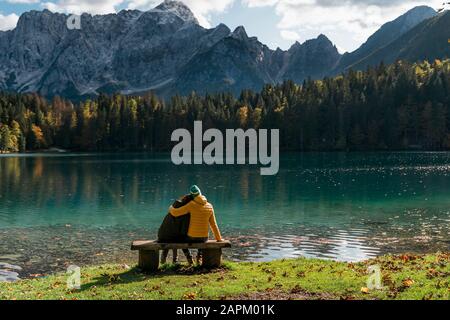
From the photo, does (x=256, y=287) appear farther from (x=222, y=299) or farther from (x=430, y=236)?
(x=430, y=236)

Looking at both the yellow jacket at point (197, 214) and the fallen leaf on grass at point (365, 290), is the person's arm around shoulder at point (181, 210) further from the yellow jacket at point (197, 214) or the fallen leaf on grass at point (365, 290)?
the fallen leaf on grass at point (365, 290)

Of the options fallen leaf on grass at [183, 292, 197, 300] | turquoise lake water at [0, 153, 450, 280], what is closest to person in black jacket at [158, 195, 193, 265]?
fallen leaf on grass at [183, 292, 197, 300]

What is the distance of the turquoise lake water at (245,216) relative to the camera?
32250 mm

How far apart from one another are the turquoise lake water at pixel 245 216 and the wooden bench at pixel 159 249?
31.1ft

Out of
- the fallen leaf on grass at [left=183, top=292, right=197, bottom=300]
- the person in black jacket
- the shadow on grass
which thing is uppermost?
the person in black jacket

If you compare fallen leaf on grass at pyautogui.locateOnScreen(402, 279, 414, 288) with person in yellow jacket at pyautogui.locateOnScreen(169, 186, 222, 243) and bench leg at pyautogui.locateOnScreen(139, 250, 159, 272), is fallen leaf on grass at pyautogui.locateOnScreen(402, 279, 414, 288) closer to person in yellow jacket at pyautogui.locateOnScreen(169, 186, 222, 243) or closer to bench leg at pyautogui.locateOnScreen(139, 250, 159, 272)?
person in yellow jacket at pyautogui.locateOnScreen(169, 186, 222, 243)

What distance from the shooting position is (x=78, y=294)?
1695cm

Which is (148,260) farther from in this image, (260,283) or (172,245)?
(260,283)

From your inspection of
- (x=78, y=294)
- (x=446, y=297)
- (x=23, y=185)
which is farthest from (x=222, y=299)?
(x=23, y=185)

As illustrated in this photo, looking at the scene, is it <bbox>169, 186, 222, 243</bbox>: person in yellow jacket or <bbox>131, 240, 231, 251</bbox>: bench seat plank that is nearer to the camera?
<bbox>131, 240, 231, 251</bbox>: bench seat plank

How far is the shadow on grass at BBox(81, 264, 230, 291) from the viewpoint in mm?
18750

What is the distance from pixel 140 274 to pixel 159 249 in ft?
3.94

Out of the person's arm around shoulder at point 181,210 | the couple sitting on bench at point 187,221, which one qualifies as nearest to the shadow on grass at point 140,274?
the couple sitting on bench at point 187,221

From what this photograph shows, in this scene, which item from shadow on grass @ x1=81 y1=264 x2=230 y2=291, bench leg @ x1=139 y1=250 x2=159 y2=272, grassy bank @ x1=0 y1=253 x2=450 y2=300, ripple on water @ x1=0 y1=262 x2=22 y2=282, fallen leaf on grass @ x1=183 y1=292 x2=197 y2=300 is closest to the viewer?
fallen leaf on grass @ x1=183 y1=292 x2=197 y2=300
